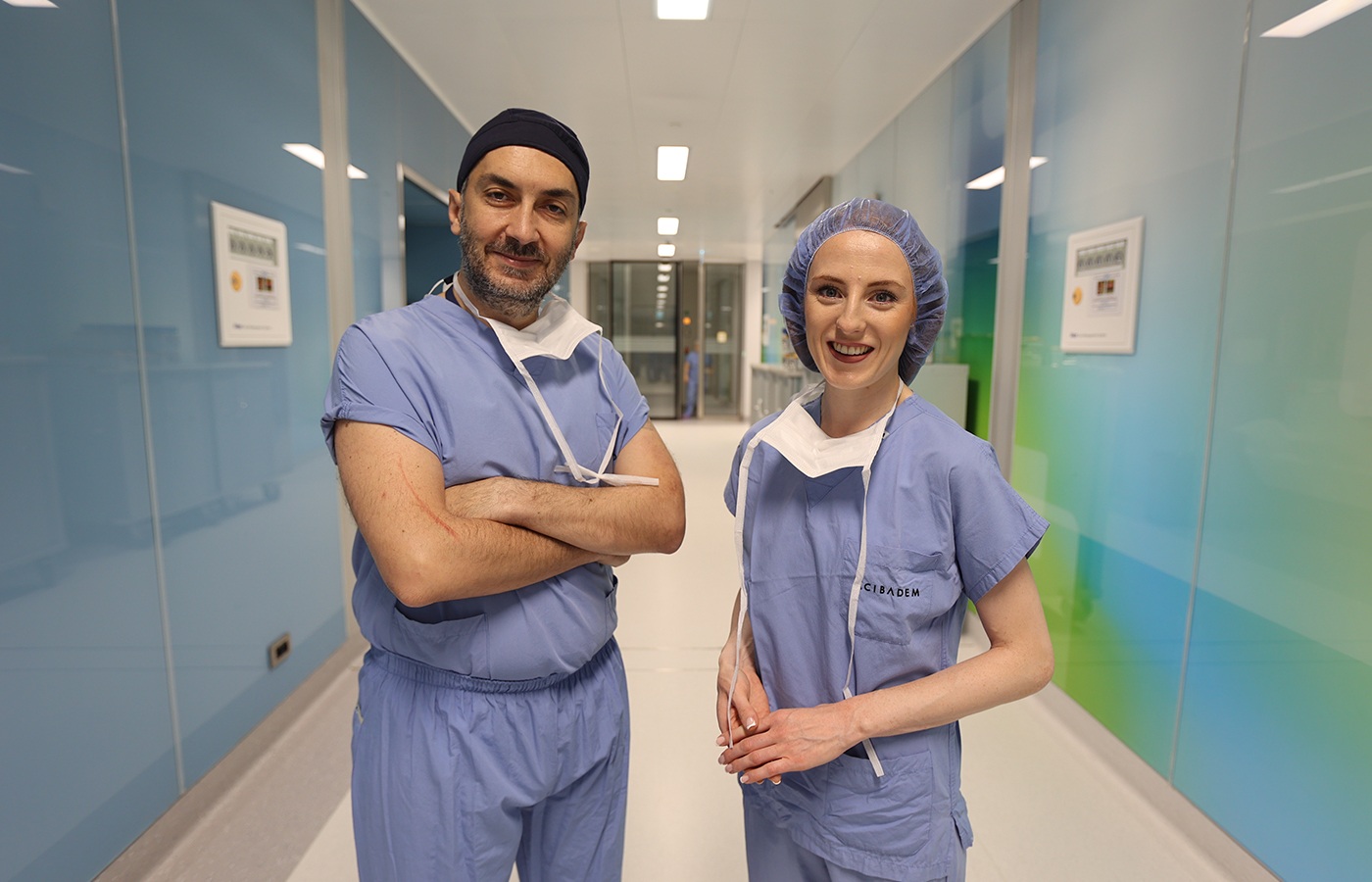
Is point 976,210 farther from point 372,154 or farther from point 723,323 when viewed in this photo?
point 723,323

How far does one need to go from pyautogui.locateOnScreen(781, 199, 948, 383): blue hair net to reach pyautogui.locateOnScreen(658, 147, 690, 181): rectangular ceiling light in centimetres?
520

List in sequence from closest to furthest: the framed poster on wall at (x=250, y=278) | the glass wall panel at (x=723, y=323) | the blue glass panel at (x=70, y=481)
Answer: the blue glass panel at (x=70, y=481)
the framed poster on wall at (x=250, y=278)
the glass wall panel at (x=723, y=323)

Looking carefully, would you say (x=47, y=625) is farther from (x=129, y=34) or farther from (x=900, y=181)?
(x=900, y=181)

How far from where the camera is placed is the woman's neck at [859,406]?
1.16m

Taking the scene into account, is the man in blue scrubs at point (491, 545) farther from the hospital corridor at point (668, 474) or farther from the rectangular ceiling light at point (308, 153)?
the rectangular ceiling light at point (308, 153)

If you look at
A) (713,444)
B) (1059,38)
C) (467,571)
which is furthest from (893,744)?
(713,444)

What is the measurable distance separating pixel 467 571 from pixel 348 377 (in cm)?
37

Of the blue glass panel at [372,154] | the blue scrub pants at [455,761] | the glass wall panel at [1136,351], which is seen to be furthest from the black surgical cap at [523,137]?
the blue glass panel at [372,154]

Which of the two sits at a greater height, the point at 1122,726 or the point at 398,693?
the point at 398,693

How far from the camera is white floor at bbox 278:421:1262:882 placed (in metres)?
2.11

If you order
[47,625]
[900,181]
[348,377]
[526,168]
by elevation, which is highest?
[900,181]

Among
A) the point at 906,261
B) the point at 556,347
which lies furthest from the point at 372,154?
the point at 906,261

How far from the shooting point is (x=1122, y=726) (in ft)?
8.37

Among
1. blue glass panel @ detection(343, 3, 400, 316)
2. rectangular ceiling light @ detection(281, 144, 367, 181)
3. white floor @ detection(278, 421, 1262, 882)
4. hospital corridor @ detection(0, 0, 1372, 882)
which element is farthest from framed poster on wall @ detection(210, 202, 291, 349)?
white floor @ detection(278, 421, 1262, 882)
